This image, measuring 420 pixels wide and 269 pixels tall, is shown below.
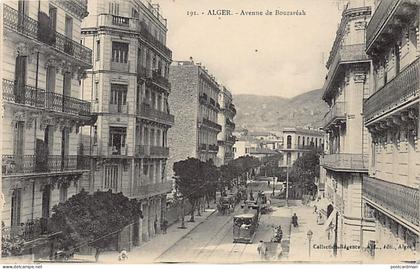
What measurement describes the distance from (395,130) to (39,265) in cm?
1060

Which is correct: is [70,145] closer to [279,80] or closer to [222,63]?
[222,63]

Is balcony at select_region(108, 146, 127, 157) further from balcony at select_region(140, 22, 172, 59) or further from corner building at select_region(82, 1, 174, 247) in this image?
balcony at select_region(140, 22, 172, 59)

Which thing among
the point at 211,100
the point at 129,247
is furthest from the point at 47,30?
the point at 211,100

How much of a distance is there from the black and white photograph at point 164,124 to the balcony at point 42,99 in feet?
0.16

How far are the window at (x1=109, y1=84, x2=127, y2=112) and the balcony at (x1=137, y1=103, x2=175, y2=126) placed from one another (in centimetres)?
100

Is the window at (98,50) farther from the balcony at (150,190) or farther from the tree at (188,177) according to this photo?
the tree at (188,177)

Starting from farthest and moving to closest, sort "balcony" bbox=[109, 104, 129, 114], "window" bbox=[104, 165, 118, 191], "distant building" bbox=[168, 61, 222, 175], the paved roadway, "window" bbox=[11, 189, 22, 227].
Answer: "distant building" bbox=[168, 61, 222, 175], "balcony" bbox=[109, 104, 129, 114], "window" bbox=[104, 165, 118, 191], the paved roadway, "window" bbox=[11, 189, 22, 227]

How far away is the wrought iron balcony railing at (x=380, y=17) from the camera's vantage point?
14182 millimetres

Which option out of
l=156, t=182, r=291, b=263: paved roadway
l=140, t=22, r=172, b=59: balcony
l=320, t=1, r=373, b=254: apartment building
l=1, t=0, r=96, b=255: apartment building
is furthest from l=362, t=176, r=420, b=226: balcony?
l=140, t=22, r=172, b=59: balcony

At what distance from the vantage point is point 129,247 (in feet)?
73.0

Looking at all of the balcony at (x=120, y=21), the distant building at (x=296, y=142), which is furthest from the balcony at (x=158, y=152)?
the distant building at (x=296, y=142)

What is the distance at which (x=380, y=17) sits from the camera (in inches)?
629

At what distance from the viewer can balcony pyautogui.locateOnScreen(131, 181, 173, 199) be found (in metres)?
25.2

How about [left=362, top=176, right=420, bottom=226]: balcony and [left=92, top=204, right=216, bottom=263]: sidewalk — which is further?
[left=92, top=204, right=216, bottom=263]: sidewalk
